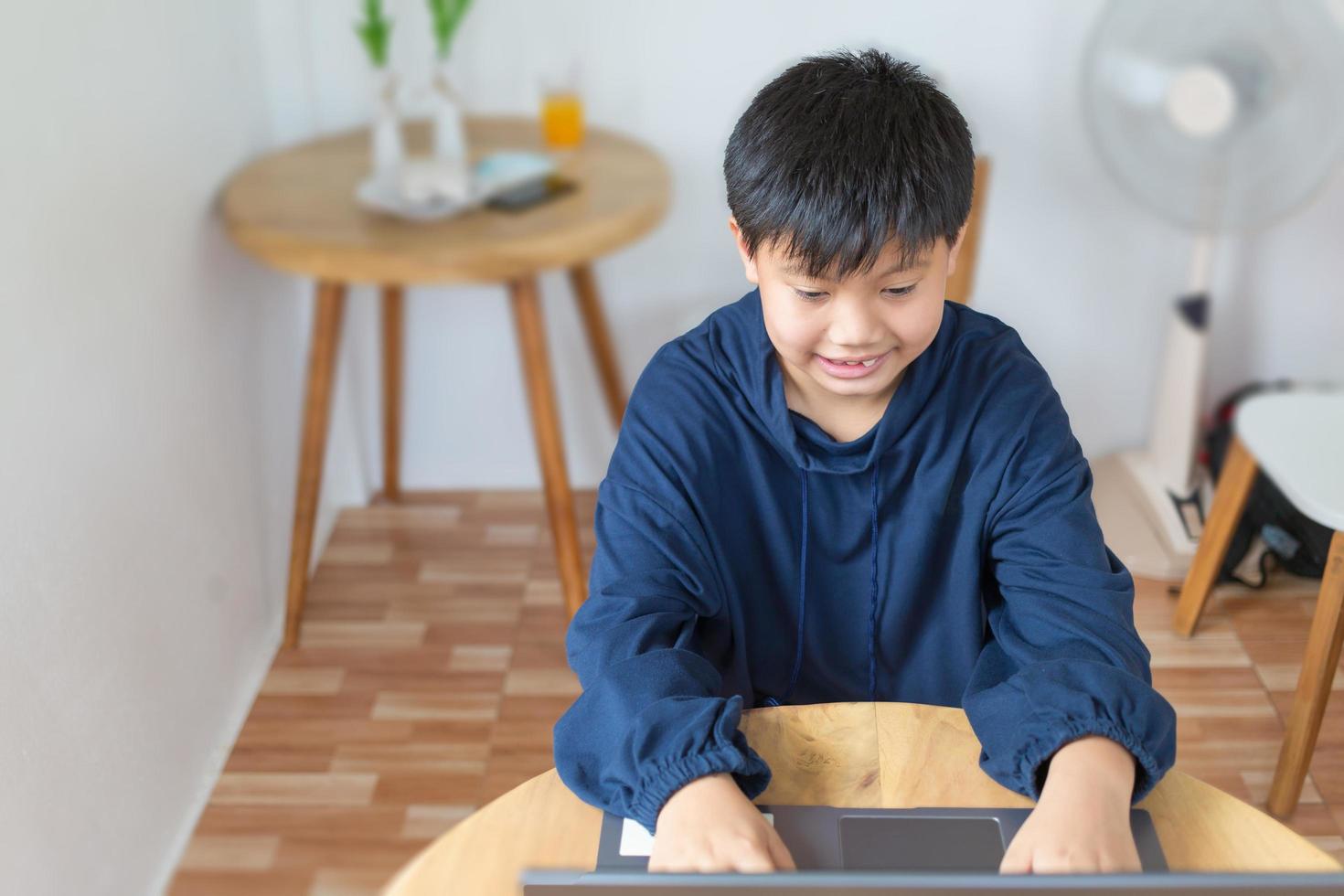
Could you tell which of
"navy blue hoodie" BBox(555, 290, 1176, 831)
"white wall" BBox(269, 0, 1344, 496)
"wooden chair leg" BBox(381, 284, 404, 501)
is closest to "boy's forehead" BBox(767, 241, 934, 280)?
"navy blue hoodie" BBox(555, 290, 1176, 831)

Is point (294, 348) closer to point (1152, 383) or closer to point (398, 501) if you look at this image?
point (398, 501)

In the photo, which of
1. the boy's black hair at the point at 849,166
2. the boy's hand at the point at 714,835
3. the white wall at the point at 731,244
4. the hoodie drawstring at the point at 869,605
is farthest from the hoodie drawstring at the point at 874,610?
the white wall at the point at 731,244

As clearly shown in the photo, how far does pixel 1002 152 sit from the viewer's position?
2.37 m

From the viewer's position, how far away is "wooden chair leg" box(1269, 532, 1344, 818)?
168cm

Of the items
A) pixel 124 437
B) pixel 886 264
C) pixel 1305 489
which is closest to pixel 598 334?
pixel 124 437

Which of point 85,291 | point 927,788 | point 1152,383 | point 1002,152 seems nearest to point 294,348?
point 85,291

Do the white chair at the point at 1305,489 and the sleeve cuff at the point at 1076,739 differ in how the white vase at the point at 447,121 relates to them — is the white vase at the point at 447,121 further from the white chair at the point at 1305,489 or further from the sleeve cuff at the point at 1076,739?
the sleeve cuff at the point at 1076,739

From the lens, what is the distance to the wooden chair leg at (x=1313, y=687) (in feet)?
5.50

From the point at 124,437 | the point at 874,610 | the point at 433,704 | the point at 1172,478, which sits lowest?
the point at 433,704

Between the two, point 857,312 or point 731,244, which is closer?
point 857,312

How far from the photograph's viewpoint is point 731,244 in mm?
2428

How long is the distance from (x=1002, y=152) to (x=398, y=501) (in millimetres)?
1314

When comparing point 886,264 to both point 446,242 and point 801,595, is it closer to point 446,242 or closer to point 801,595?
point 801,595

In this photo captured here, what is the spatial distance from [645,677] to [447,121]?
4.42ft
